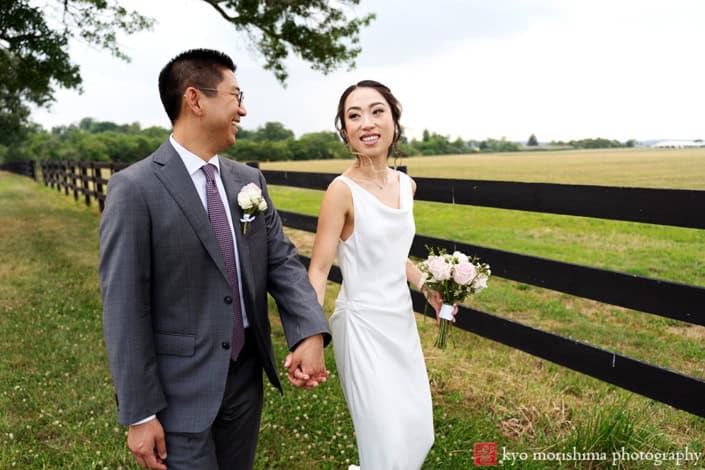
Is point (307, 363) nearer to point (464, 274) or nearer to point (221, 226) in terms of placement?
point (221, 226)

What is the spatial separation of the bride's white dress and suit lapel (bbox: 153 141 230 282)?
2.22 ft

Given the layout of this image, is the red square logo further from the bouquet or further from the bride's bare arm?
the bride's bare arm

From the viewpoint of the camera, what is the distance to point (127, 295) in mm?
1741

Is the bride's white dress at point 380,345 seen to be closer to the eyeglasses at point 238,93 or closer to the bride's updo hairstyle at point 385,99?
the bride's updo hairstyle at point 385,99

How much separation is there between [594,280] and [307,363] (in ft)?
7.48

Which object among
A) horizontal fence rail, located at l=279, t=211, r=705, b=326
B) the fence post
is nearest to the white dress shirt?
horizontal fence rail, located at l=279, t=211, r=705, b=326

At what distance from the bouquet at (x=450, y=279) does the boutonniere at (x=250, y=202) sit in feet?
2.93

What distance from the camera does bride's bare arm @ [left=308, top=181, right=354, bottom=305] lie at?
7.68 ft

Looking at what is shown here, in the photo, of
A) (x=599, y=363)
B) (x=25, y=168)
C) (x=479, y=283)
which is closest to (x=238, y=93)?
(x=479, y=283)

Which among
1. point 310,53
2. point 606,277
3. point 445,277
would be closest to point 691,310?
point 606,277

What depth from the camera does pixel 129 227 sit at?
1.75m

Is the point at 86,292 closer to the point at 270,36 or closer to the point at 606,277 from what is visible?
the point at 606,277

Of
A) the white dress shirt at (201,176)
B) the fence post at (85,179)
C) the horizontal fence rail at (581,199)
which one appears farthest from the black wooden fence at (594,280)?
the fence post at (85,179)

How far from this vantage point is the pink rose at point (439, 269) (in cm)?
245
